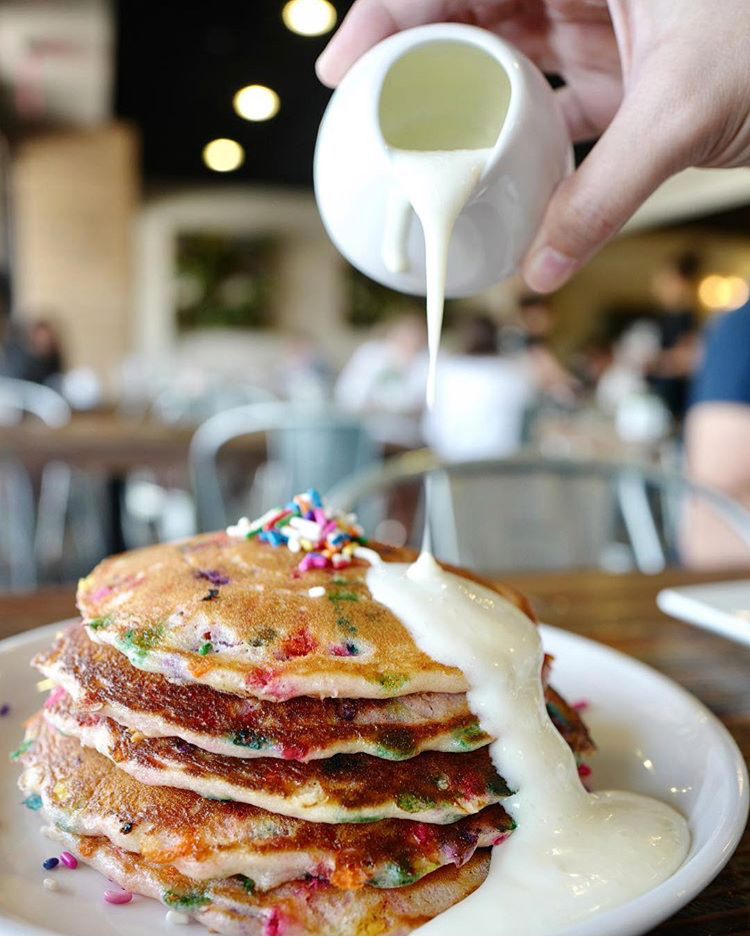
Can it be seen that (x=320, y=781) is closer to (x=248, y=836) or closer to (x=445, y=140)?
(x=248, y=836)

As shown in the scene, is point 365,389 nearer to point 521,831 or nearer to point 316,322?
point 521,831

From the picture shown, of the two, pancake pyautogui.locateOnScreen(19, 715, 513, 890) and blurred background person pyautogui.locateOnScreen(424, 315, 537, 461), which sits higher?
pancake pyautogui.locateOnScreen(19, 715, 513, 890)

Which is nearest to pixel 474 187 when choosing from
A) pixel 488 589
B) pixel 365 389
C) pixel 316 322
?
pixel 488 589

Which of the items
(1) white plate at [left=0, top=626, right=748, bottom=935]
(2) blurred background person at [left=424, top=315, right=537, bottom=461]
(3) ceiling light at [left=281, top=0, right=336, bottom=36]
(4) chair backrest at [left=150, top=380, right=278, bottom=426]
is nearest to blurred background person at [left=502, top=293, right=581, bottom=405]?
(2) blurred background person at [left=424, top=315, right=537, bottom=461]

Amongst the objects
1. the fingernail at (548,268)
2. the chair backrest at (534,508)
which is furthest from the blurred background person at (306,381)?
Answer: the fingernail at (548,268)

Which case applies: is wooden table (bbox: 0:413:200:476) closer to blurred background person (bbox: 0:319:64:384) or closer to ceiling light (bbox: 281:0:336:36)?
blurred background person (bbox: 0:319:64:384)

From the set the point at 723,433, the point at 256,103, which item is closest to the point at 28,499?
the point at 723,433

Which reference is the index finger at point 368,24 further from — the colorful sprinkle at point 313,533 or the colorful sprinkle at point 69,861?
the colorful sprinkle at point 69,861
